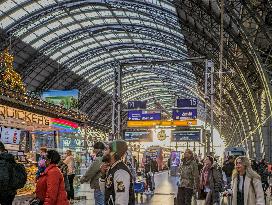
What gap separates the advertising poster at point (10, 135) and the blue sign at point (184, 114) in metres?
18.8

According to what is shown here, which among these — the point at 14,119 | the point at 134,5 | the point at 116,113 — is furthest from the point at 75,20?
the point at 14,119

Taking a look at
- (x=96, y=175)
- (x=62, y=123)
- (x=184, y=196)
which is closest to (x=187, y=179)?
(x=184, y=196)

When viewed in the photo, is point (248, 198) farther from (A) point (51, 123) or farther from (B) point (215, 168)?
(A) point (51, 123)

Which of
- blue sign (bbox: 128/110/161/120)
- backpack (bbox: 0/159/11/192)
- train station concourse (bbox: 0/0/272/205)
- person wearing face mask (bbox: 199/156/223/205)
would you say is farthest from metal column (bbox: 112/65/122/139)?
backpack (bbox: 0/159/11/192)

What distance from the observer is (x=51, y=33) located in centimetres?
4716

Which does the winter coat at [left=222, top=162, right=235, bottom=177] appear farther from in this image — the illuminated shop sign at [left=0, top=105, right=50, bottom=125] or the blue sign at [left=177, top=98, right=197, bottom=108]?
the blue sign at [left=177, top=98, right=197, bottom=108]

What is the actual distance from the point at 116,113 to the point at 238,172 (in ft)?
64.0

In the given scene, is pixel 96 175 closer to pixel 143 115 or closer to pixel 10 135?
pixel 10 135

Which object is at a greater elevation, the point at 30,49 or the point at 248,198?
the point at 30,49

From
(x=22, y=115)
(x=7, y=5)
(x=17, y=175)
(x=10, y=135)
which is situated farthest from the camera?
(x=7, y=5)

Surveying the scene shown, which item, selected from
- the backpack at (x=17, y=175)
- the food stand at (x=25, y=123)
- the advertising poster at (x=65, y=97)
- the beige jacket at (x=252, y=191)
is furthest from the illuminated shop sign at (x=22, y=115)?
the advertising poster at (x=65, y=97)

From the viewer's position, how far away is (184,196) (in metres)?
12.4

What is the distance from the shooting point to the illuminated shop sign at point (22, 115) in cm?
1689

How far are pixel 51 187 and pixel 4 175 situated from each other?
6.15ft
